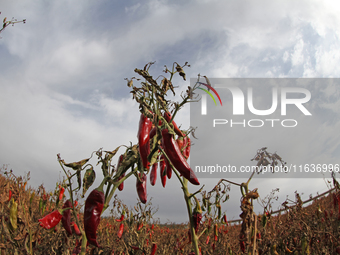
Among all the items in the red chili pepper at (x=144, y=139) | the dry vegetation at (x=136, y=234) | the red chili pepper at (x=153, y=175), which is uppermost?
the red chili pepper at (x=144, y=139)

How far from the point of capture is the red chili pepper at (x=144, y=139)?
6.22 feet

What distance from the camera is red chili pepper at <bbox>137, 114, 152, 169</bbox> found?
190 centimetres

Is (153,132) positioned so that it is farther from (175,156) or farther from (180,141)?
(180,141)

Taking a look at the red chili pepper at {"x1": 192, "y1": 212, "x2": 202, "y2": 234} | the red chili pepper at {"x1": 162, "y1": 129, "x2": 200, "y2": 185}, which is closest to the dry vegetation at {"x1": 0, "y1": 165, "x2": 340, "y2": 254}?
the red chili pepper at {"x1": 192, "y1": 212, "x2": 202, "y2": 234}

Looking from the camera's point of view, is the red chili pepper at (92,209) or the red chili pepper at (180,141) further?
the red chili pepper at (180,141)

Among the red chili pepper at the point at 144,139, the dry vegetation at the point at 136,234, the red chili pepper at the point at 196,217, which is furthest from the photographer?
Answer: the dry vegetation at the point at 136,234

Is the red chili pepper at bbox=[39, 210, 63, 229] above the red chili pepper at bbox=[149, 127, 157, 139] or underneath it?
underneath

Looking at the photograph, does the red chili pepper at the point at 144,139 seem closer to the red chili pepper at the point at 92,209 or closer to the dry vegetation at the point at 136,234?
the red chili pepper at the point at 92,209

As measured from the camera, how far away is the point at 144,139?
6.62 ft

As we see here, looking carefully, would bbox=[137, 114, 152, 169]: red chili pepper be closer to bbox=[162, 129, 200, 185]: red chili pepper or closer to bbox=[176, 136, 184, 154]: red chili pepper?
bbox=[162, 129, 200, 185]: red chili pepper

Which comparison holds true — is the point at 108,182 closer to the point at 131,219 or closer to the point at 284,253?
the point at 131,219

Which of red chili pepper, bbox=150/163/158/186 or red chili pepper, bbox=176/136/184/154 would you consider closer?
red chili pepper, bbox=176/136/184/154

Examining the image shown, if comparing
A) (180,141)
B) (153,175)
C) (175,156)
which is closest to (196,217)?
(175,156)

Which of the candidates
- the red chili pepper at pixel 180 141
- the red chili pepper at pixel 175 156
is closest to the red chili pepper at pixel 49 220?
the red chili pepper at pixel 175 156
